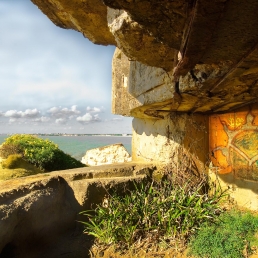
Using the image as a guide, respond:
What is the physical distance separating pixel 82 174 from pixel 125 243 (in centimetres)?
108

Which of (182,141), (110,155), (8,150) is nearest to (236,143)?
(182,141)

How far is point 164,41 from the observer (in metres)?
1.25

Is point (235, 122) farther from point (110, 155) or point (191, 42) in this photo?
point (110, 155)

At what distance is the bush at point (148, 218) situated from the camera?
9.34ft

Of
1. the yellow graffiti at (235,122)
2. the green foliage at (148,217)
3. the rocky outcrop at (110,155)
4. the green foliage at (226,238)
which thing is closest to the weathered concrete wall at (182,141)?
the yellow graffiti at (235,122)

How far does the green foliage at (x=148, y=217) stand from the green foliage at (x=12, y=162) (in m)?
4.26

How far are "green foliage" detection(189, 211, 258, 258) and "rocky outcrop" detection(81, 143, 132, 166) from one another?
6.72 meters

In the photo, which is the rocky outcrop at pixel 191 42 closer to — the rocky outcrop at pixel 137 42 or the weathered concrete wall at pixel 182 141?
the rocky outcrop at pixel 137 42

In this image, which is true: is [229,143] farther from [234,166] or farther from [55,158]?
[55,158]

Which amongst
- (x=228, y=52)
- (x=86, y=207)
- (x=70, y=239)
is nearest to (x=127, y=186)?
(x=86, y=207)

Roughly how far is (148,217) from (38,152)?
559 centimetres

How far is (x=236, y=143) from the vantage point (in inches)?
143

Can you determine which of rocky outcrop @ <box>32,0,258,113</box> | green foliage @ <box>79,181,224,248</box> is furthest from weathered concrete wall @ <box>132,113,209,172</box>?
rocky outcrop @ <box>32,0,258,113</box>

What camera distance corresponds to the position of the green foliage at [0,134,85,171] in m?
7.43
